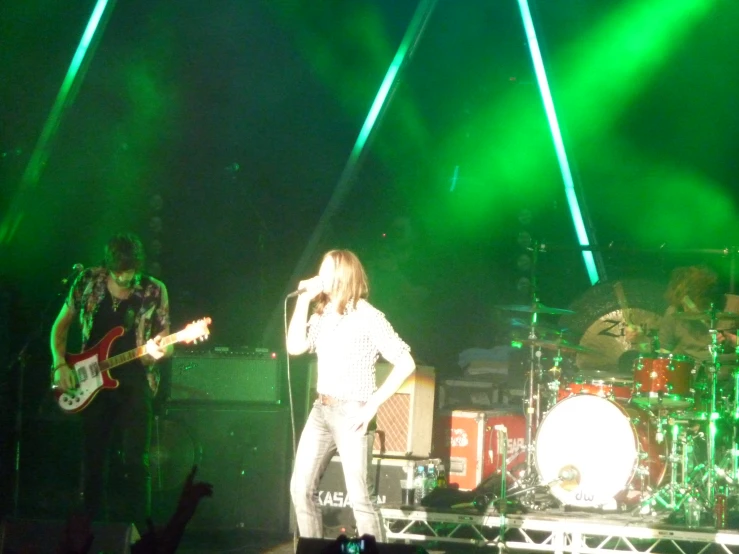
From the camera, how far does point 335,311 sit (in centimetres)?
482

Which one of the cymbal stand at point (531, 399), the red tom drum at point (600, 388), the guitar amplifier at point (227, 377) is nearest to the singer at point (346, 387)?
the guitar amplifier at point (227, 377)

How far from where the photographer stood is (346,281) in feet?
15.6

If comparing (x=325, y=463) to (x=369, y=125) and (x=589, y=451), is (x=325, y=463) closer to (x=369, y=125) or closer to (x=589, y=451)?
(x=589, y=451)

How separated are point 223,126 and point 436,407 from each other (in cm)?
307

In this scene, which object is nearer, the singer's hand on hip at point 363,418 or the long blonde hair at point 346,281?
the singer's hand on hip at point 363,418

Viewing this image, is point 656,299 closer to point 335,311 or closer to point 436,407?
point 436,407

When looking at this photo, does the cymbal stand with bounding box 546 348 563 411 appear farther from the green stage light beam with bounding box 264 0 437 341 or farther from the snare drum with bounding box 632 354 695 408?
the green stage light beam with bounding box 264 0 437 341

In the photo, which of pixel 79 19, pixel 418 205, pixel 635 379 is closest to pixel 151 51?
pixel 79 19

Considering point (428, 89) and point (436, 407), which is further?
point (428, 89)

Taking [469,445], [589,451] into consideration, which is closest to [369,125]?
[469,445]

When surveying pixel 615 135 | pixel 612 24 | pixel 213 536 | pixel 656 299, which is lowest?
pixel 213 536

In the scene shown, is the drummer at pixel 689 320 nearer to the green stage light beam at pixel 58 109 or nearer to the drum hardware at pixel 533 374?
the drum hardware at pixel 533 374

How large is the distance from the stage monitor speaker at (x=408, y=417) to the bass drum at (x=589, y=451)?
2.74 feet

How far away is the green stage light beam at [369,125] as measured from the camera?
314 inches
